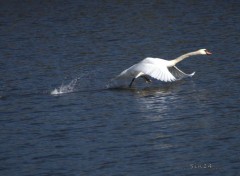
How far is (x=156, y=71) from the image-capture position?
1945cm

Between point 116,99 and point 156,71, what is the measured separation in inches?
47.9

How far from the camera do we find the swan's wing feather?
1919 cm

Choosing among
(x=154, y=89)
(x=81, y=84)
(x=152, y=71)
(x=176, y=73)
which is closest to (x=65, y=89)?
(x=81, y=84)

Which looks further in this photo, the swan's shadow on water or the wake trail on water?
the wake trail on water

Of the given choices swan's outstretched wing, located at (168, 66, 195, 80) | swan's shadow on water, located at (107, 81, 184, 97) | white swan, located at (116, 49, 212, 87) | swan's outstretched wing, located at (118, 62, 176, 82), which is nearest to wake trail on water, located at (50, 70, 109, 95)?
swan's shadow on water, located at (107, 81, 184, 97)

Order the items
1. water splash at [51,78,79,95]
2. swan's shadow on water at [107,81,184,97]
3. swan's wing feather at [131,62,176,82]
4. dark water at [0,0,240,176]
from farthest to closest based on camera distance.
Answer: water splash at [51,78,79,95] < swan's shadow on water at [107,81,184,97] < swan's wing feather at [131,62,176,82] < dark water at [0,0,240,176]

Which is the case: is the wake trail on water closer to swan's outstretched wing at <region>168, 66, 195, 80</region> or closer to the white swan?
the white swan

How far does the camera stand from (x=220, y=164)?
13227 mm

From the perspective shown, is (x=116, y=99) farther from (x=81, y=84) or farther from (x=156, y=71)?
(x=81, y=84)

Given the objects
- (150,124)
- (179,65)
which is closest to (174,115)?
(150,124)

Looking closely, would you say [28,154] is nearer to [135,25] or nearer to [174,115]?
[174,115]

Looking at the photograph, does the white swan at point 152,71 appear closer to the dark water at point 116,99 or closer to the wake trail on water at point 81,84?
the dark water at point 116,99

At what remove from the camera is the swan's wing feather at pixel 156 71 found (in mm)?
19188

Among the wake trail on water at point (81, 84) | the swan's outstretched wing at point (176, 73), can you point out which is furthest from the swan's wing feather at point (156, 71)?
the wake trail on water at point (81, 84)
